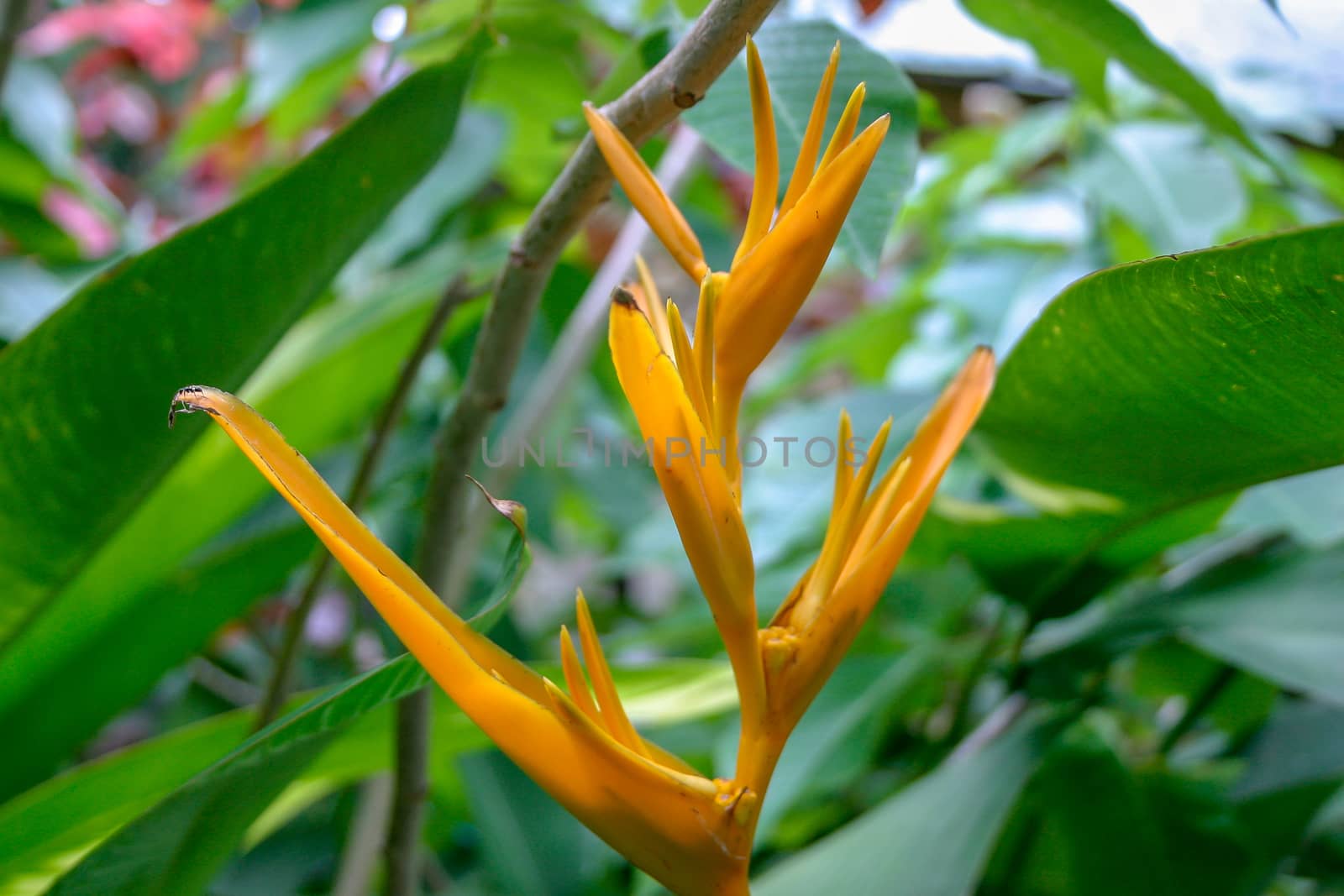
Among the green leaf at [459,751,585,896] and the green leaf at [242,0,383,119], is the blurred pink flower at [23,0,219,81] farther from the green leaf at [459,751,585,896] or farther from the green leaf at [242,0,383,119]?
the green leaf at [459,751,585,896]

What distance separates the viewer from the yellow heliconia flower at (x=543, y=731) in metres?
0.14

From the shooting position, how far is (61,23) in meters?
0.99

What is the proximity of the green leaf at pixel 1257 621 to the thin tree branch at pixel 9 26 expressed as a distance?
507 mm

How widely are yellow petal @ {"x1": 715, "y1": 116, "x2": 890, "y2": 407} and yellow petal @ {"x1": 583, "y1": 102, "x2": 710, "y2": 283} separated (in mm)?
16

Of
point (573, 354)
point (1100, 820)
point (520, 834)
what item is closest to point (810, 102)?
point (573, 354)

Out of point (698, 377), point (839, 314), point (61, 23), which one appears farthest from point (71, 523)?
point (839, 314)

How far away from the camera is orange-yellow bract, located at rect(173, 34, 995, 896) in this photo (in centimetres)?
14

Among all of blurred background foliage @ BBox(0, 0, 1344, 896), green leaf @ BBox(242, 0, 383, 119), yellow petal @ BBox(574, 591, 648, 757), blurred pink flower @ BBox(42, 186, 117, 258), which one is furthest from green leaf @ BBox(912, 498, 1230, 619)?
blurred pink flower @ BBox(42, 186, 117, 258)

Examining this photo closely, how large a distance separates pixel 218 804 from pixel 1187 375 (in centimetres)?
22

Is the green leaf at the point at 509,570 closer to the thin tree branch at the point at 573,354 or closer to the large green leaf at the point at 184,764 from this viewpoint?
the large green leaf at the point at 184,764

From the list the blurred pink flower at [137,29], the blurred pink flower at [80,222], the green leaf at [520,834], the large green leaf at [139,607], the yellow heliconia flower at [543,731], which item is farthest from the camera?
the blurred pink flower at [137,29]

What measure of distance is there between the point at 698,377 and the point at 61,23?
3.75ft

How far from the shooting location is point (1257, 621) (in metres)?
0.33

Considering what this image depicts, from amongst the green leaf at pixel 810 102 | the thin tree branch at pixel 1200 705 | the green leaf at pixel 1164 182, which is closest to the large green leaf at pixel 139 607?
the green leaf at pixel 810 102
